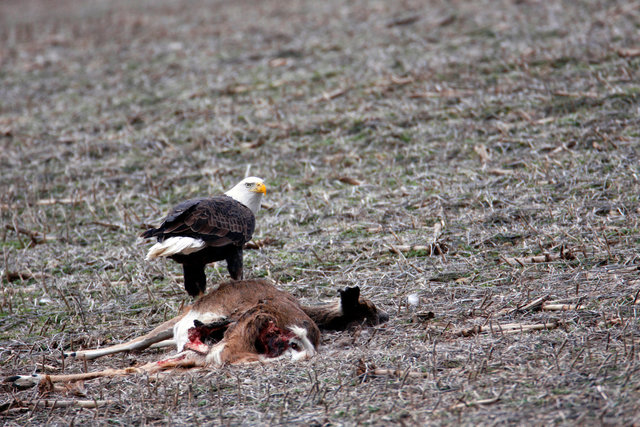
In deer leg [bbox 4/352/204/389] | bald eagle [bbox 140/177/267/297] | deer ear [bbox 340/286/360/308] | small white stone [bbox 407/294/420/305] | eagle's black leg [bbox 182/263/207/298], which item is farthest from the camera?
eagle's black leg [bbox 182/263/207/298]

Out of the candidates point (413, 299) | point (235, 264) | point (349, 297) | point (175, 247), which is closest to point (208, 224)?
point (175, 247)

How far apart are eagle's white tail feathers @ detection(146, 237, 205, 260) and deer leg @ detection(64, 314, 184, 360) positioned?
0.46 m

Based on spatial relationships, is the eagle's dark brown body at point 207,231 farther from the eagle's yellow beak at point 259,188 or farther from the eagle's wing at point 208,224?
the eagle's yellow beak at point 259,188

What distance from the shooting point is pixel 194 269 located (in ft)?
17.6

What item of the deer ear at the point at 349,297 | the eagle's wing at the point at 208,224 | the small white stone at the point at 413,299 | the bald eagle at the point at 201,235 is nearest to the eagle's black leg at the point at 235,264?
the bald eagle at the point at 201,235

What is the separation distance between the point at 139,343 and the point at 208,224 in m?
0.98

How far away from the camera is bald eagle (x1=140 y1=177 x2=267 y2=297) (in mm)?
4977

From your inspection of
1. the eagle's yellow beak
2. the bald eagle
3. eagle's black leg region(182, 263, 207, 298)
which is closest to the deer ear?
the bald eagle

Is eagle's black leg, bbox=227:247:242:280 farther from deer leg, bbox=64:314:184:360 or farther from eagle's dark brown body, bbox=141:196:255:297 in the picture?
deer leg, bbox=64:314:184:360

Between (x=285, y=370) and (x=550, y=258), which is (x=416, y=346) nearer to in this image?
(x=285, y=370)

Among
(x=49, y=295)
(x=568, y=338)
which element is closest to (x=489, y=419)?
(x=568, y=338)

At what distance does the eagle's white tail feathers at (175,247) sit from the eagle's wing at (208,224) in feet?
0.18

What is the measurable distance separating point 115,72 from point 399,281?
33.3ft

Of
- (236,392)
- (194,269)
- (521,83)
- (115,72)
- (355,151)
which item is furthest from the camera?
(115,72)
